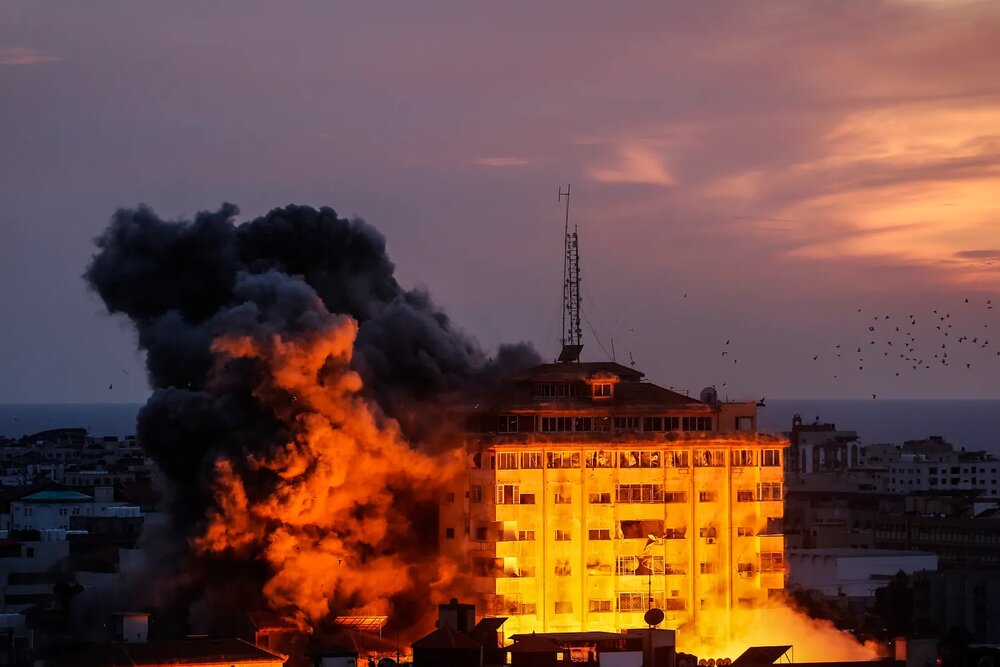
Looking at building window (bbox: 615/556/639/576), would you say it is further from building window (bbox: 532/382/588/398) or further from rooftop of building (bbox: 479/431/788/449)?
building window (bbox: 532/382/588/398)

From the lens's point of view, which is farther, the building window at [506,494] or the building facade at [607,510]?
the building facade at [607,510]

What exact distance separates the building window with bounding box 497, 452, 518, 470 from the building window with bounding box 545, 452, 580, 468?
55.8 inches

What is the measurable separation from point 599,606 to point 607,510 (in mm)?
3829

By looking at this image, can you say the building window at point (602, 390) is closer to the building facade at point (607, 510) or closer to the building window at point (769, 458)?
the building facade at point (607, 510)

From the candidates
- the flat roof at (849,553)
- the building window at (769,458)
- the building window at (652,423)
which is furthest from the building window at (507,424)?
the flat roof at (849,553)

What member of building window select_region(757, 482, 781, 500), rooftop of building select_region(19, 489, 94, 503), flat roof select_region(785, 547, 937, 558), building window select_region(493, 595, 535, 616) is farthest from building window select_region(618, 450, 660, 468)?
rooftop of building select_region(19, 489, 94, 503)

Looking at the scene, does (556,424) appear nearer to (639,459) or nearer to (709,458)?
(639,459)

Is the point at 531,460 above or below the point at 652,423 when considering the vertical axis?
below

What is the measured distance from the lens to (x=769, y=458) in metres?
107

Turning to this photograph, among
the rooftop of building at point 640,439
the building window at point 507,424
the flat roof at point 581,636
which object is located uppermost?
the building window at point 507,424

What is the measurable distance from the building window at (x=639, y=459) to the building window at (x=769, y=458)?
475 cm

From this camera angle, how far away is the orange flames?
95.9 m

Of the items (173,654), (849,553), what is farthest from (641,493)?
(849,553)

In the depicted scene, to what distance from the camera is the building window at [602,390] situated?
10831 cm
